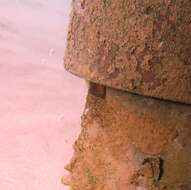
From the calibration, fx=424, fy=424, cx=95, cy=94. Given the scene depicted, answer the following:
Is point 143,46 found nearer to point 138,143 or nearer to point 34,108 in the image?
point 138,143

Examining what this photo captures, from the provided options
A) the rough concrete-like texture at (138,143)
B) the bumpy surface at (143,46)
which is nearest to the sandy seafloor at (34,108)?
the rough concrete-like texture at (138,143)

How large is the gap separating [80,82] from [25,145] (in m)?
1.60

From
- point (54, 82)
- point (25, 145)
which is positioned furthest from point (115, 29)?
point (54, 82)

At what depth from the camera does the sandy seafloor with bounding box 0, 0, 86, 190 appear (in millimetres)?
1987

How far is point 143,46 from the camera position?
1172mm

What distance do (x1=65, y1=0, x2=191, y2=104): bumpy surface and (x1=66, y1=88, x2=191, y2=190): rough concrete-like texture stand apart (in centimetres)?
10

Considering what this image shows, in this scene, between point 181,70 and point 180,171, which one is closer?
point 181,70

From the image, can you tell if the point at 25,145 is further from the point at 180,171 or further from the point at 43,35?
the point at 43,35

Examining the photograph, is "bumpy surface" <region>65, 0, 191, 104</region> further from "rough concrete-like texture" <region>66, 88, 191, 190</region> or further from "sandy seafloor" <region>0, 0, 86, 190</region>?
"sandy seafloor" <region>0, 0, 86, 190</region>

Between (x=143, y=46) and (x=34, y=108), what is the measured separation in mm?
1731

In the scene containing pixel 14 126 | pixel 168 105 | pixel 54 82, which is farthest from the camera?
pixel 54 82

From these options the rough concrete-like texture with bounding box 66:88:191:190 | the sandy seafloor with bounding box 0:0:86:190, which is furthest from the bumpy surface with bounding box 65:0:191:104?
the sandy seafloor with bounding box 0:0:86:190

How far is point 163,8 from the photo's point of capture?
114 centimetres

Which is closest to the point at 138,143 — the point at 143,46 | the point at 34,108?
the point at 143,46
